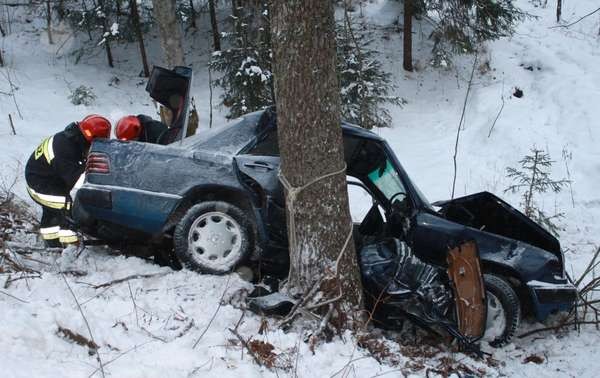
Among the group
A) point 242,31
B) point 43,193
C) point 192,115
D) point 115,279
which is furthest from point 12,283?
point 242,31

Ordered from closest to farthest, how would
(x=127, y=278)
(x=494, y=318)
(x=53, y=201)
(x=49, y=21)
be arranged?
(x=127, y=278) < (x=494, y=318) < (x=53, y=201) < (x=49, y=21)

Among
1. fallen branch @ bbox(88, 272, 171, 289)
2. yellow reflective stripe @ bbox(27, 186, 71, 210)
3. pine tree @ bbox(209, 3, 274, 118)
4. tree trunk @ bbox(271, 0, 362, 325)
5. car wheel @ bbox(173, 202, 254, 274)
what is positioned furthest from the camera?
pine tree @ bbox(209, 3, 274, 118)

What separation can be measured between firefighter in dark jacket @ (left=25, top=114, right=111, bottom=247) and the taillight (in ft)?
2.35

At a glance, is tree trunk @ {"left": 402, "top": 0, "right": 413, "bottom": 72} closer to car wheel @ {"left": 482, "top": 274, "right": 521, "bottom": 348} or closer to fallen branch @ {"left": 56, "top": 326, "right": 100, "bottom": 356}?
car wheel @ {"left": 482, "top": 274, "right": 521, "bottom": 348}

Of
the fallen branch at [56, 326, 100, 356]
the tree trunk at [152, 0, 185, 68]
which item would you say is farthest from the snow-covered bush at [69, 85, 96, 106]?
the fallen branch at [56, 326, 100, 356]

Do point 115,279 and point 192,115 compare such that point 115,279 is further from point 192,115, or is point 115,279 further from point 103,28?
point 103,28

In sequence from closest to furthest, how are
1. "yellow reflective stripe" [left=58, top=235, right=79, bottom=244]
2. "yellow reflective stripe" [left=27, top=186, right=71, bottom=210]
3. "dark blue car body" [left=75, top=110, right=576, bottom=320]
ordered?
1. "dark blue car body" [left=75, top=110, right=576, bottom=320]
2. "yellow reflective stripe" [left=58, top=235, right=79, bottom=244]
3. "yellow reflective stripe" [left=27, top=186, right=71, bottom=210]

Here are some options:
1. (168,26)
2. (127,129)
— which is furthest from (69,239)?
(168,26)

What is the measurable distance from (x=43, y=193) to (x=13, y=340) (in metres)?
2.72

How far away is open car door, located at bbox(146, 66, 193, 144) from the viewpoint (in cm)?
579

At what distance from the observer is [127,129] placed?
19.0ft

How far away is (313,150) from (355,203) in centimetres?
483

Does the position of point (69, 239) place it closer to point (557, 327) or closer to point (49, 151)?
point (49, 151)

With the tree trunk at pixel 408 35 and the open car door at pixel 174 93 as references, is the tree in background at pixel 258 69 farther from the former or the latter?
the open car door at pixel 174 93
